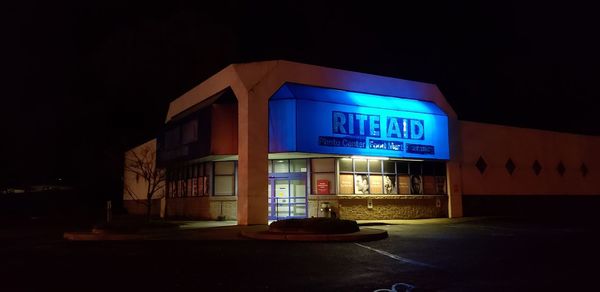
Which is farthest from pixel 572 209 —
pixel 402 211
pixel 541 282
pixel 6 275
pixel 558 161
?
pixel 6 275

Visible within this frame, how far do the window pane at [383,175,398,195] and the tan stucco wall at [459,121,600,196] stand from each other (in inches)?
195

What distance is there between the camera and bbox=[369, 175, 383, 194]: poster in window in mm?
24141

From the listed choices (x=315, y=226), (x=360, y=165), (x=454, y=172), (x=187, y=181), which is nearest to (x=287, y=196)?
(x=360, y=165)

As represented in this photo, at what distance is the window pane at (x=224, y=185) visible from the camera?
24227mm

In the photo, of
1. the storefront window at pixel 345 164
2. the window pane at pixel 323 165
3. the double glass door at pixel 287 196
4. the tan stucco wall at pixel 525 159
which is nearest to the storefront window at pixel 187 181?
the double glass door at pixel 287 196

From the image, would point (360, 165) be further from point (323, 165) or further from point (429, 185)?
point (429, 185)

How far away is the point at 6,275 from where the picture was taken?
9.09 meters

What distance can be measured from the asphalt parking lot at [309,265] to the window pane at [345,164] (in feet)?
28.2

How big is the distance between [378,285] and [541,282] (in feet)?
8.69

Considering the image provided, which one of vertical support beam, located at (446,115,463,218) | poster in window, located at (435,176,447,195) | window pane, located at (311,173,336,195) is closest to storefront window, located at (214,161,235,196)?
window pane, located at (311,173,336,195)

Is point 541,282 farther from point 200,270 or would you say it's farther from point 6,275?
point 6,275

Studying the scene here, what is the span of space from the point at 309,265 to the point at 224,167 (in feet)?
49.8

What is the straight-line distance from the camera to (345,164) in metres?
23.4

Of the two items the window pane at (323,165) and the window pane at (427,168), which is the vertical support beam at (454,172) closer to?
the window pane at (427,168)
